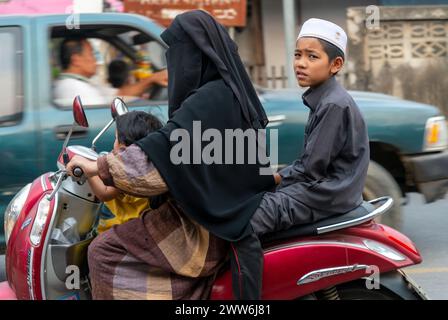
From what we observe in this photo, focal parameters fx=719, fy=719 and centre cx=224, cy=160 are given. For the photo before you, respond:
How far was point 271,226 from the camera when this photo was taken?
2713 mm

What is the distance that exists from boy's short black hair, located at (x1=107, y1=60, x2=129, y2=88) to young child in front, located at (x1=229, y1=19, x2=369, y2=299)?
7.65 ft

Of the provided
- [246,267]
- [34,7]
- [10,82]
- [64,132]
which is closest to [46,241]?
[246,267]

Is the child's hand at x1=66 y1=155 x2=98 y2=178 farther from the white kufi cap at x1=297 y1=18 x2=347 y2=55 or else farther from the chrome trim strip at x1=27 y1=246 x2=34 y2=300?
the white kufi cap at x1=297 y1=18 x2=347 y2=55

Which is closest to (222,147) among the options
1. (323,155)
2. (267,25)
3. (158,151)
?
(158,151)

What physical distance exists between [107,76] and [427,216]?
3373 millimetres

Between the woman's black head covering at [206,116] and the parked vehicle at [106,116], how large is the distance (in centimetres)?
202

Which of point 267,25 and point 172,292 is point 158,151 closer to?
point 172,292

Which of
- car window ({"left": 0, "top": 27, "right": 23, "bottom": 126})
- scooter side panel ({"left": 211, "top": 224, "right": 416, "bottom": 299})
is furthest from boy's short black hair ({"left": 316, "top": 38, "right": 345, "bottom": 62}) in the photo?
car window ({"left": 0, "top": 27, "right": 23, "bottom": 126})

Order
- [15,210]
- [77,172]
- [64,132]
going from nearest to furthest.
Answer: [77,172], [15,210], [64,132]

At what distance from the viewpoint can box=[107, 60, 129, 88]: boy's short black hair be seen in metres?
4.98

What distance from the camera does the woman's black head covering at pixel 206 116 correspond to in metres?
2.52

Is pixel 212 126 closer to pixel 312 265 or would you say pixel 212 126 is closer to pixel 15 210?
pixel 312 265

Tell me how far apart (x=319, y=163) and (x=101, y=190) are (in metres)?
0.84

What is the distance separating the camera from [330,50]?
9.39 feet
